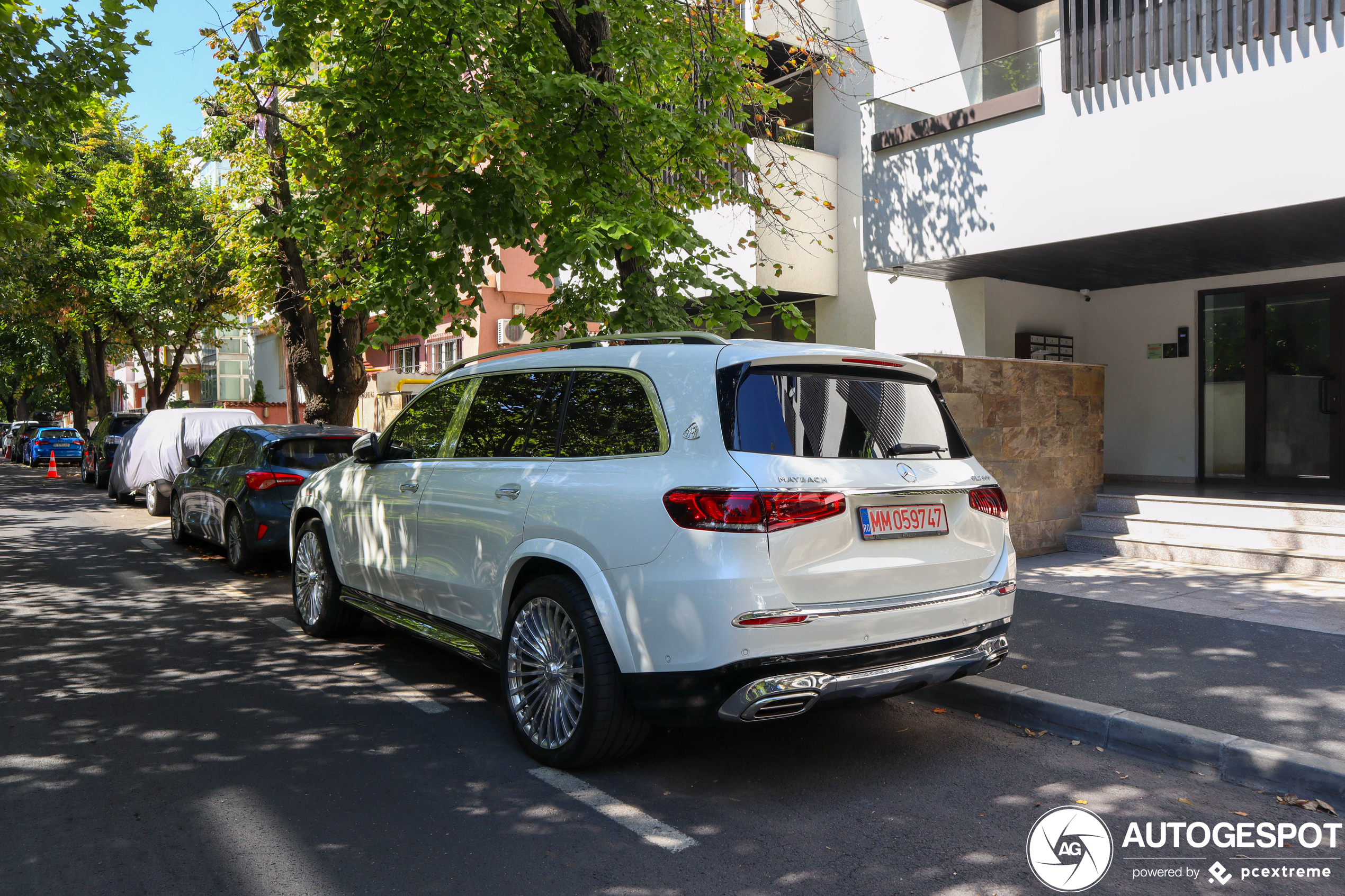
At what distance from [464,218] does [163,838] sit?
5031 mm

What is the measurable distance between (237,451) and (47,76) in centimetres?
423

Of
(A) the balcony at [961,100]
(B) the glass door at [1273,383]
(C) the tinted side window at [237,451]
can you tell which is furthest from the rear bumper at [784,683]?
(B) the glass door at [1273,383]

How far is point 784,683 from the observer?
3.77 m

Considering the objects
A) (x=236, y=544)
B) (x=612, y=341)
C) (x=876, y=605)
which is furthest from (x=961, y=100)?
(x=236, y=544)

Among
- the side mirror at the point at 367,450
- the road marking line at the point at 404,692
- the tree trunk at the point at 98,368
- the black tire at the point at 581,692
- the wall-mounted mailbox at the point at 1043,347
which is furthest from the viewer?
the tree trunk at the point at 98,368

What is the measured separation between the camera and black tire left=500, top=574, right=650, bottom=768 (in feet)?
13.5

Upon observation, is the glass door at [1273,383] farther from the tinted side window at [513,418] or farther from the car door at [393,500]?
the car door at [393,500]

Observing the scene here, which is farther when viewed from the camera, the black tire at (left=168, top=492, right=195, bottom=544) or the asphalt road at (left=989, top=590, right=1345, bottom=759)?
the black tire at (left=168, top=492, right=195, bottom=544)

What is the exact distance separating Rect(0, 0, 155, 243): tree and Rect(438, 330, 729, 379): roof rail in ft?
22.0

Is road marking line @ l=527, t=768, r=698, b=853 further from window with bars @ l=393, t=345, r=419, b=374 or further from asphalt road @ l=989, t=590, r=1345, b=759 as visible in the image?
window with bars @ l=393, t=345, r=419, b=374

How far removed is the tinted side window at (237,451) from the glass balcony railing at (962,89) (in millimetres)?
8183

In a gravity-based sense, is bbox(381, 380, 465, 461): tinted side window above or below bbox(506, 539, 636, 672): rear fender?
above

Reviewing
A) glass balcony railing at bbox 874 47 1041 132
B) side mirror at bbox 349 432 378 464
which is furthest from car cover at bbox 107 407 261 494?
glass balcony railing at bbox 874 47 1041 132

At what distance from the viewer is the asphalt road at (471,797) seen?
3387mm
